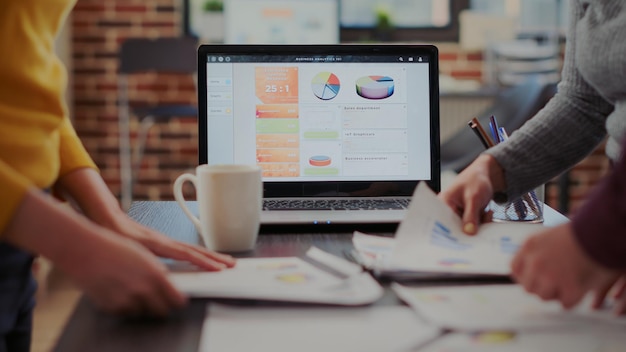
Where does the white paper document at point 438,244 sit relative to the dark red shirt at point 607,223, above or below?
below

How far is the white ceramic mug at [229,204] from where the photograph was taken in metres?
0.95

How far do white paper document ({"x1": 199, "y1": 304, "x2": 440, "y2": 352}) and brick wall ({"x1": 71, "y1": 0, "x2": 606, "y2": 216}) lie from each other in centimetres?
356

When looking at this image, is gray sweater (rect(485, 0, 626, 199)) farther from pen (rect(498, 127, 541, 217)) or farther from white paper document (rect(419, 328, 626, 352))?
white paper document (rect(419, 328, 626, 352))

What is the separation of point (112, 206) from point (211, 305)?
Result: 262 mm

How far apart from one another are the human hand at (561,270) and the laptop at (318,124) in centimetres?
57

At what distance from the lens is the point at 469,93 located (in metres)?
3.75

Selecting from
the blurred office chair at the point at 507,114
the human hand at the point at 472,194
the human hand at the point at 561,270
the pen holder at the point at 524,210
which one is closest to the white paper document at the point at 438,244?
the human hand at the point at 472,194

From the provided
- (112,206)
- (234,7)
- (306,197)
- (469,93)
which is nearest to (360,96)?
(306,197)

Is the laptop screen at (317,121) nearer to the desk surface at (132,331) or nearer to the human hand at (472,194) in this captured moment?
the human hand at (472,194)

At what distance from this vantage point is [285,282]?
2.55ft

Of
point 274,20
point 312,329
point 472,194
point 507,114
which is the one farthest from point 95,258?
point 274,20

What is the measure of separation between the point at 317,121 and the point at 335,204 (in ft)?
0.45

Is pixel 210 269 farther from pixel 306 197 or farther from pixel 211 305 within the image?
pixel 306 197

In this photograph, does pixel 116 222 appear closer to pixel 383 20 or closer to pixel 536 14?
pixel 383 20
